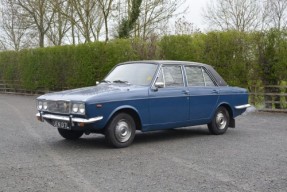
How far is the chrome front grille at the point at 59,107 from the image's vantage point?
779cm

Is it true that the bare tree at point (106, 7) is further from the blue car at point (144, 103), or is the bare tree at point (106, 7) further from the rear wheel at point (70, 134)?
the rear wheel at point (70, 134)

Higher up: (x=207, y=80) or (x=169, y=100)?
(x=207, y=80)

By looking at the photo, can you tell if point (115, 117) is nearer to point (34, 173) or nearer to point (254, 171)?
point (34, 173)

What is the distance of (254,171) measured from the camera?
20.6 feet

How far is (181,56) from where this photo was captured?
17.7m

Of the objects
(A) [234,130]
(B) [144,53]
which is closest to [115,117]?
(A) [234,130]

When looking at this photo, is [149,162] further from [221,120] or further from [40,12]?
[40,12]

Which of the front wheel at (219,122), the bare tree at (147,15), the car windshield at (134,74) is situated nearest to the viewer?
the car windshield at (134,74)

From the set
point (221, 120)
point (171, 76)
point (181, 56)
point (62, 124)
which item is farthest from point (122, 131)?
point (181, 56)

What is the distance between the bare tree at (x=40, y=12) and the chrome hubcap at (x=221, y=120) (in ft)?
76.3

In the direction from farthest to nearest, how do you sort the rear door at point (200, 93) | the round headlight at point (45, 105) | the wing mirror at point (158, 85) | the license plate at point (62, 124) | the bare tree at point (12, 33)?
the bare tree at point (12, 33), the rear door at point (200, 93), the wing mirror at point (158, 85), the round headlight at point (45, 105), the license plate at point (62, 124)

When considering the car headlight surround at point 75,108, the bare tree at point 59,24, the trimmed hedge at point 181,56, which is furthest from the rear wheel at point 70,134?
the bare tree at point 59,24

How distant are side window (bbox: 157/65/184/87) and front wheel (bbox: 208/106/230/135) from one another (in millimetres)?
1311

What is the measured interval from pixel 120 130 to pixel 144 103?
2.44ft
